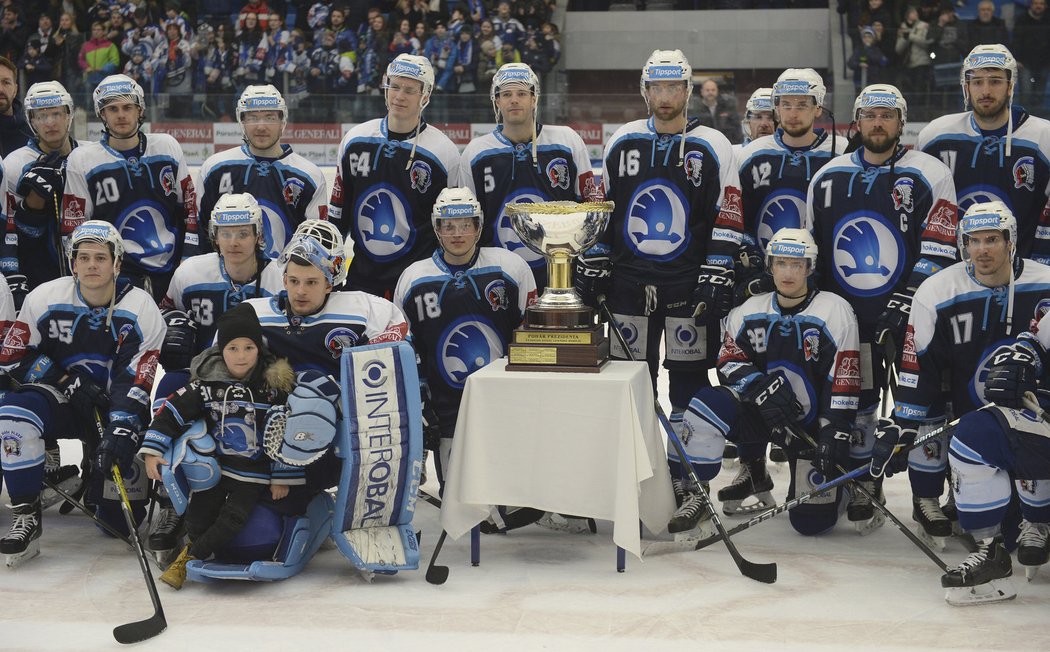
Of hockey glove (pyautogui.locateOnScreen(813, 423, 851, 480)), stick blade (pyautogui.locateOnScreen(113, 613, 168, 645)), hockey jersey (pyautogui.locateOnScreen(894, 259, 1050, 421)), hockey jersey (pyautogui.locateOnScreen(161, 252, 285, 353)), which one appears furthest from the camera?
hockey jersey (pyautogui.locateOnScreen(161, 252, 285, 353))

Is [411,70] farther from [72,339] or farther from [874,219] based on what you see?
[874,219]

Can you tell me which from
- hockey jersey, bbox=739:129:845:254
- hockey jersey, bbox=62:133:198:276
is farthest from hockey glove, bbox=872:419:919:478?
hockey jersey, bbox=62:133:198:276

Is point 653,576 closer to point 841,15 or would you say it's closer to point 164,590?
point 164,590

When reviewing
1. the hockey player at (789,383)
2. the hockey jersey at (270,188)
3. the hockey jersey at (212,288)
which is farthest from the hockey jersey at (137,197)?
the hockey player at (789,383)

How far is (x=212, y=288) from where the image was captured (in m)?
3.99

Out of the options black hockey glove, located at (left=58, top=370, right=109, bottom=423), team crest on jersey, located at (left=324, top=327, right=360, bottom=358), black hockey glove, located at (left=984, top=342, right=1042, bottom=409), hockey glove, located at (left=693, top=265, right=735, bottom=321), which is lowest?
black hockey glove, located at (left=58, top=370, right=109, bottom=423)

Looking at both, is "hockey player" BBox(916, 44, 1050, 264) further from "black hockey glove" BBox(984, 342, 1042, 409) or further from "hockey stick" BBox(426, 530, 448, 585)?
"hockey stick" BBox(426, 530, 448, 585)

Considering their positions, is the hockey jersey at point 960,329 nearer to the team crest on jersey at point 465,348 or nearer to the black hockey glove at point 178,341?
the team crest on jersey at point 465,348

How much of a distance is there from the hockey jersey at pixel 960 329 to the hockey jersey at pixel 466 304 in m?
1.20

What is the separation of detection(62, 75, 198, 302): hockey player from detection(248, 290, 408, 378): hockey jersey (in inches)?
33.4

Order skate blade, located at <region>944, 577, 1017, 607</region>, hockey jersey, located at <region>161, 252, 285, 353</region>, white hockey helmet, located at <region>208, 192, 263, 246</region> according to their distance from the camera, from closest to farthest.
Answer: skate blade, located at <region>944, 577, 1017, 607</region>, white hockey helmet, located at <region>208, 192, 263, 246</region>, hockey jersey, located at <region>161, 252, 285, 353</region>

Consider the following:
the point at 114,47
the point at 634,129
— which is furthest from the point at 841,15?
the point at 634,129

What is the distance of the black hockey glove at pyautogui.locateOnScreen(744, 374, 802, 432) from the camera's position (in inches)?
151

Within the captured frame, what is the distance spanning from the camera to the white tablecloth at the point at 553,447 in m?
3.43
